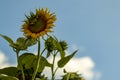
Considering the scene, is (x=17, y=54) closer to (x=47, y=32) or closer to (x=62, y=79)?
(x=47, y=32)

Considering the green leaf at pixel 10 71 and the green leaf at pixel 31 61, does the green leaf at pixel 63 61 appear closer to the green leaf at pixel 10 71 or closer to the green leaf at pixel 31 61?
the green leaf at pixel 31 61

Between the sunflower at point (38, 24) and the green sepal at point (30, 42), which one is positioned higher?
the sunflower at point (38, 24)

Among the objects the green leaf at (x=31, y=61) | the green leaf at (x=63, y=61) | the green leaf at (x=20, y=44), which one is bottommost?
the green leaf at (x=63, y=61)

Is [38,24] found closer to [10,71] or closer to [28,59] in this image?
[28,59]

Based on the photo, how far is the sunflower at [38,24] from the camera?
2.17 m

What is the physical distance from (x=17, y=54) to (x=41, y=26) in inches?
9.1

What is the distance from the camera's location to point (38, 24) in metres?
2.26

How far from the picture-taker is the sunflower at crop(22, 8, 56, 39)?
2.17 m

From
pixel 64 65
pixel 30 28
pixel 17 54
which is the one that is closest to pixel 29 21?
pixel 30 28

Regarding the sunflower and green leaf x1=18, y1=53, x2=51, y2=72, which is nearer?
the sunflower

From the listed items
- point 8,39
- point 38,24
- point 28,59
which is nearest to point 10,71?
point 28,59

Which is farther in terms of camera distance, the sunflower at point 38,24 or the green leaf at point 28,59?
the green leaf at point 28,59

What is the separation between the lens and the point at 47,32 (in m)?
2.13

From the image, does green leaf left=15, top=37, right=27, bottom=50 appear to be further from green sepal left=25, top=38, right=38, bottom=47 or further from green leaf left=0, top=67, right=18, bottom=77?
green leaf left=0, top=67, right=18, bottom=77
